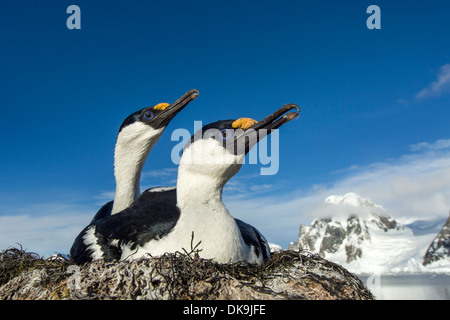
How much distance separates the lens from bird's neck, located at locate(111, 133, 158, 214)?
9398 mm

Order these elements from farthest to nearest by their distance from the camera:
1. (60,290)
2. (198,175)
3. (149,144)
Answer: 1. (149,144)
2. (198,175)
3. (60,290)

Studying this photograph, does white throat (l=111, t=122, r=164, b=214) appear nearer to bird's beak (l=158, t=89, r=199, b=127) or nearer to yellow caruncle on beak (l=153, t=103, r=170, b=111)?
bird's beak (l=158, t=89, r=199, b=127)

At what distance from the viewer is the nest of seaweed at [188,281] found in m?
4.92

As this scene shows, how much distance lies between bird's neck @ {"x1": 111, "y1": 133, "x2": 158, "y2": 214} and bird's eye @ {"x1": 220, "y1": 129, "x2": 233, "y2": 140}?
3.30 meters

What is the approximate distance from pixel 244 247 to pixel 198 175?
1310mm

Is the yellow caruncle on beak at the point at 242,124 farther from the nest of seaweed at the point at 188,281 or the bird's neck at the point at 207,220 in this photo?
the nest of seaweed at the point at 188,281

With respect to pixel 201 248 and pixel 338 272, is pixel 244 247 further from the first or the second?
pixel 338 272

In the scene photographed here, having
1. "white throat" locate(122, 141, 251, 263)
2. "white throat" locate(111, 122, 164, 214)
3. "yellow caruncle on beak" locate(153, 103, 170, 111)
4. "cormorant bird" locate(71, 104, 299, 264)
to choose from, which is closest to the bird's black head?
"yellow caruncle on beak" locate(153, 103, 170, 111)

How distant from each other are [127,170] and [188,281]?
4886mm

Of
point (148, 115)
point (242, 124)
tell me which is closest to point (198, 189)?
point (242, 124)

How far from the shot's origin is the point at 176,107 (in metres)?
8.81

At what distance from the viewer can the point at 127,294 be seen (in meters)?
4.80

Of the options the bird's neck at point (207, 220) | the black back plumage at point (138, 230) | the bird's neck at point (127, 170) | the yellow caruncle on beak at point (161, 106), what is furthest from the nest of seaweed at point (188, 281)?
the yellow caruncle on beak at point (161, 106)
